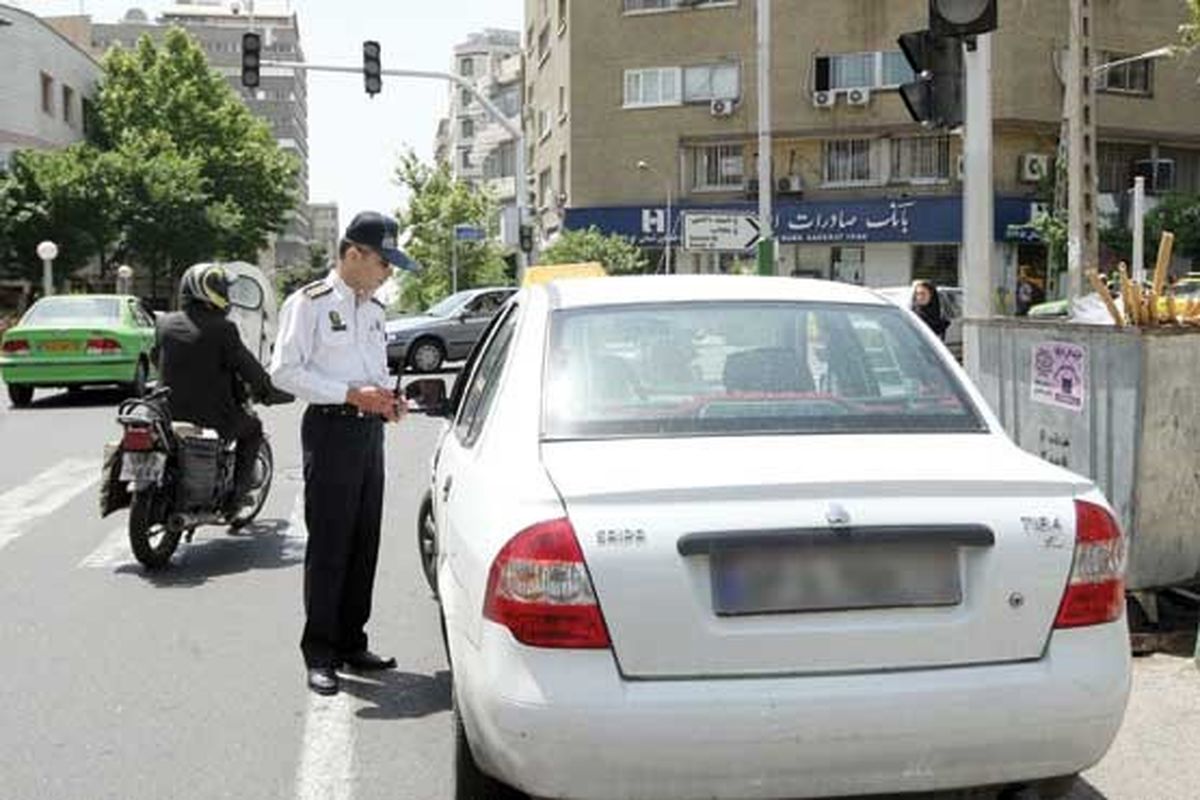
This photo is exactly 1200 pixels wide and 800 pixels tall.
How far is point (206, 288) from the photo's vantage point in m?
7.95

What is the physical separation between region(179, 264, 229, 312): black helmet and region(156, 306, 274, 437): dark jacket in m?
0.06

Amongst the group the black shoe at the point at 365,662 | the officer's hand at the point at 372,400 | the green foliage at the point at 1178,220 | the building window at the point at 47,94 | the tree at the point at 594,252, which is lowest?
the black shoe at the point at 365,662

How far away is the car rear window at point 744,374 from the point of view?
379 centimetres

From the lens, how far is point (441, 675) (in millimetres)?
5715

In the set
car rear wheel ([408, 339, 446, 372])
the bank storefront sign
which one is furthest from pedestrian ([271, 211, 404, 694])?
the bank storefront sign

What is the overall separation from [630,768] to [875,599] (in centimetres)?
71

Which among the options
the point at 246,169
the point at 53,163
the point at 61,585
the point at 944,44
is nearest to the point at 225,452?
the point at 61,585

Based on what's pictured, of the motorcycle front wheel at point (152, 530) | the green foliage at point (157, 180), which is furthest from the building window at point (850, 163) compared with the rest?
the motorcycle front wheel at point (152, 530)

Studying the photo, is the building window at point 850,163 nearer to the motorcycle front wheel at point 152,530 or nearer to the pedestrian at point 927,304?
the pedestrian at point 927,304

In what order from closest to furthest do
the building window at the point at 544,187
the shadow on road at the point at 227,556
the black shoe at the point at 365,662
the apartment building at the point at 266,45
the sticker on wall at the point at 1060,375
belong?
the black shoe at the point at 365,662
the sticker on wall at the point at 1060,375
the shadow on road at the point at 227,556
the building window at the point at 544,187
the apartment building at the point at 266,45

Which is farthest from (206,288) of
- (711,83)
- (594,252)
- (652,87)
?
(652,87)

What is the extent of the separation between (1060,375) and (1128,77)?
39766mm

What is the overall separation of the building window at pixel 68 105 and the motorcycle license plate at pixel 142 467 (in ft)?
187

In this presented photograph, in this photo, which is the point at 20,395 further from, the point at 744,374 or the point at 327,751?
the point at 744,374
